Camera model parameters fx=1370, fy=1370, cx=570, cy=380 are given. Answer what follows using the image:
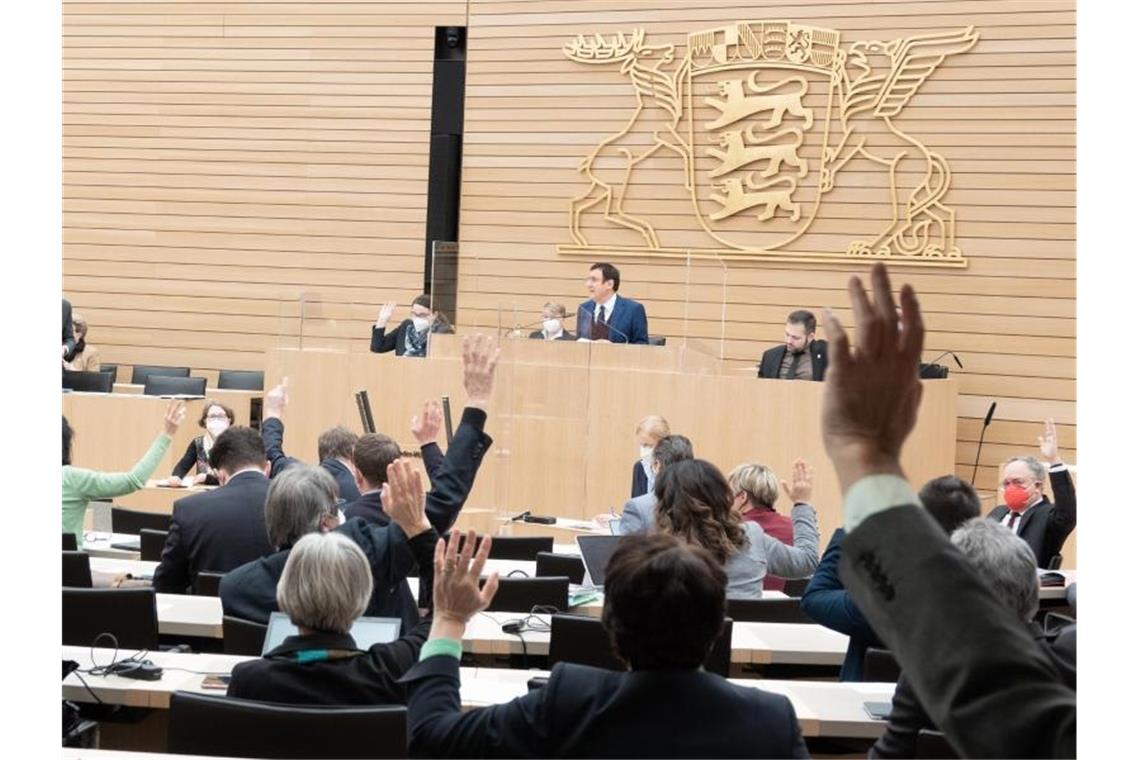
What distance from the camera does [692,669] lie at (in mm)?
2400

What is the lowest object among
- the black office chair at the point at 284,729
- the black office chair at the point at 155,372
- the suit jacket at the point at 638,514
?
the black office chair at the point at 284,729

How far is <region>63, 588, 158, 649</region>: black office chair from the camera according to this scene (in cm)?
442

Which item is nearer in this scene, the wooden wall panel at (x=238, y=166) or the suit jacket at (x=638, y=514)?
the suit jacket at (x=638, y=514)

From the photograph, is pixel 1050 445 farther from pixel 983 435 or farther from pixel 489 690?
pixel 983 435

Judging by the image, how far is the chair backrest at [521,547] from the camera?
667cm

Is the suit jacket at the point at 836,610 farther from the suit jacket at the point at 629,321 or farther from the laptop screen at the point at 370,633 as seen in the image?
the suit jacket at the point at 629,321

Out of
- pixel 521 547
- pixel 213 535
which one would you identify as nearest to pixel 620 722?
pixel 213 535

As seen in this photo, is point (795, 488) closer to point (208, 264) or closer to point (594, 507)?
point (594, 507)

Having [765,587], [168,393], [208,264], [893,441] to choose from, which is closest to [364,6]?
[208,264]

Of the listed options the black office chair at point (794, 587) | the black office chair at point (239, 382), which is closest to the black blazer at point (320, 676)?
the black office chair at point (794, 587)

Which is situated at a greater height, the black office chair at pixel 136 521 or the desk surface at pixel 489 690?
the desk surface at pixel 489 690

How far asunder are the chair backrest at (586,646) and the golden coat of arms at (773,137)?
8.10m

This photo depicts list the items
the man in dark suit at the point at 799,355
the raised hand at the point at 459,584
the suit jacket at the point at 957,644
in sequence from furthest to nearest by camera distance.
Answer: the man in dark suit at the point at 799,355 → the raised hand at the point at 459,584 → the suit jacket at the point at 957,644

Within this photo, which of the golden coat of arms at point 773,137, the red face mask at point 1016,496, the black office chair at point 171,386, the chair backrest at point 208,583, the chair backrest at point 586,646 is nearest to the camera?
the chair backrest at point 586,646
